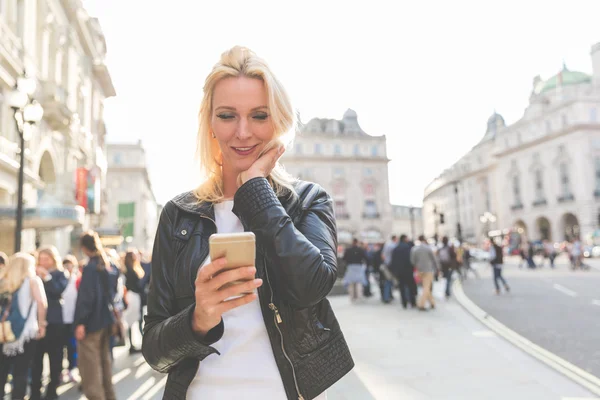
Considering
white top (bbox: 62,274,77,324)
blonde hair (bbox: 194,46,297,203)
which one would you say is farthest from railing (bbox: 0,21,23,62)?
blonde hair (bbox: 194,46,297,203)

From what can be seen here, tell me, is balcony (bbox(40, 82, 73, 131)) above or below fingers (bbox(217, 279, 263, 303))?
above

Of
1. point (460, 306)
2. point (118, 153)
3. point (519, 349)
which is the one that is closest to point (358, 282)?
point (460, 306)

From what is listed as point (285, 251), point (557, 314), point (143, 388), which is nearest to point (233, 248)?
point (285, 251)

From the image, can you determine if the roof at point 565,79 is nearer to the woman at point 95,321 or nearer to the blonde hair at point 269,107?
the woman at point 95,321

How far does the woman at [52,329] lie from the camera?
596 cm

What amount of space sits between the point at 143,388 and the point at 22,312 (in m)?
1.77

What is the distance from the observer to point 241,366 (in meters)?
1.34

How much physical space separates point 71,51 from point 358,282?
60.2 ft

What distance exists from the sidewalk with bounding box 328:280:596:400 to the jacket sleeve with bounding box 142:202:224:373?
434 cm

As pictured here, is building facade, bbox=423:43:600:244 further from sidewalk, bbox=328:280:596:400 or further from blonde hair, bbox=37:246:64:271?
blonde hair, bbox=37:246:64:271

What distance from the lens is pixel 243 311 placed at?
1371 mm

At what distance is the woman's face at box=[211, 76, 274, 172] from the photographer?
4.60 ft

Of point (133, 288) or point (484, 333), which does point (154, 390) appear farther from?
point (484, 333)

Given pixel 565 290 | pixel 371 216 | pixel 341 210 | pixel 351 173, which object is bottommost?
pixel 565 290
